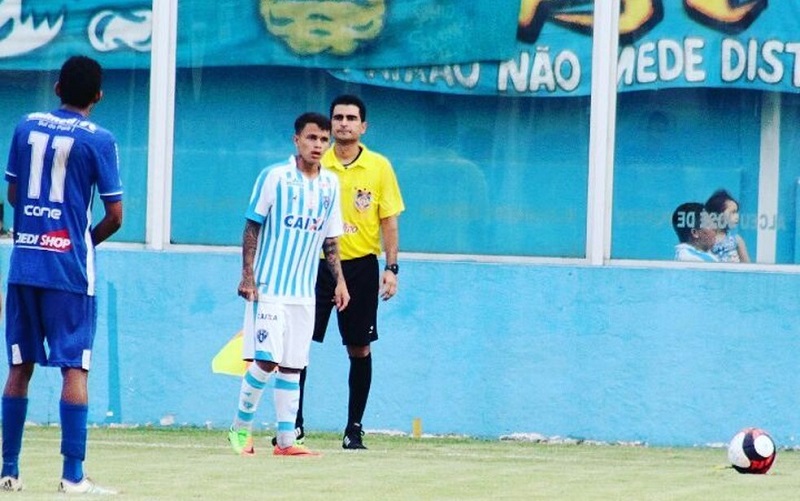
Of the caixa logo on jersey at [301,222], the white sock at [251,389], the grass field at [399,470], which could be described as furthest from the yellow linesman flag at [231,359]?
the caixa logo on jersey at [301,222]

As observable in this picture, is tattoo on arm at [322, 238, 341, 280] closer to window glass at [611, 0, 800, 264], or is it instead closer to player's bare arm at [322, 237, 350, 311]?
player's bare arm at [322, 237, 350, 311]

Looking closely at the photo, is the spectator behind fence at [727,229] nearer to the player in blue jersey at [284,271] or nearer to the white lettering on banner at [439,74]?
the white lettering on banner at [439,74]

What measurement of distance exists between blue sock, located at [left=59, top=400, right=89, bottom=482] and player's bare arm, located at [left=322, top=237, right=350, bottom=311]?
3019mm

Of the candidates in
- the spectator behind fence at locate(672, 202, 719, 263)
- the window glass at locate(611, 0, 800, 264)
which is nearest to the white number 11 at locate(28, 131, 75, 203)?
the window glass at locate(611, 0, 800, 264)

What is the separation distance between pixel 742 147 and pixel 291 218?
3725 mm

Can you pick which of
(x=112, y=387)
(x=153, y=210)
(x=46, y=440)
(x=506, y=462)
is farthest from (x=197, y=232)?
(x=506, y=462)

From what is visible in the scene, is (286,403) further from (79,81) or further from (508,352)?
(79,81)

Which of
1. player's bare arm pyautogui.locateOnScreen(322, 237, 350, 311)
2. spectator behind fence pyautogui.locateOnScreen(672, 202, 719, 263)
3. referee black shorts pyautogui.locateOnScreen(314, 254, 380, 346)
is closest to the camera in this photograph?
player's bare arm pyautogui.locateOnScreen(322, 237, 350, 311)

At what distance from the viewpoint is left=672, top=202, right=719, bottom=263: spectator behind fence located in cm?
1298

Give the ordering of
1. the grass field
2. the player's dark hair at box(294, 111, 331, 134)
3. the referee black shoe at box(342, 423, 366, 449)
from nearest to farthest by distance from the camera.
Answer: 1. the grass field
2. the player's dark hair at box(294, 111, 331, 134)
3. the referee black shoe at box(342, 423, 366, 449)

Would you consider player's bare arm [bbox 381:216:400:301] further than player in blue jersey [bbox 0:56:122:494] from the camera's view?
Yes

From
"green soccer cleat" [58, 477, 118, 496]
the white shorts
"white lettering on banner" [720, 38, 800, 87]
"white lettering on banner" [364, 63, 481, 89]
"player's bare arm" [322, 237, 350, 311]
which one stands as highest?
"white lettering on banner" [720, 38, 800, 87]

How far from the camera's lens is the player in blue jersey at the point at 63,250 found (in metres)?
8.03


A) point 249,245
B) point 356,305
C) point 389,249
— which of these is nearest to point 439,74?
point 389,249
